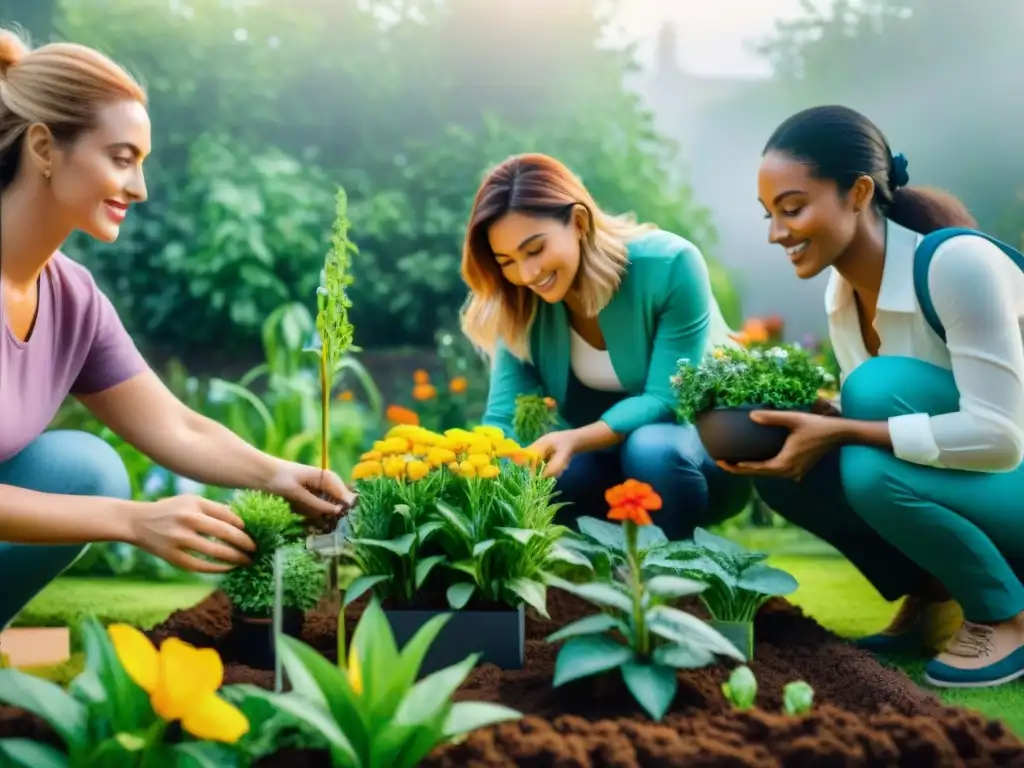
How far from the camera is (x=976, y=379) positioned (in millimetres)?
2385

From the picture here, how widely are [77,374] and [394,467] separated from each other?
0.93 meters

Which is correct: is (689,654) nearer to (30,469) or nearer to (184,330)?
(30,469)

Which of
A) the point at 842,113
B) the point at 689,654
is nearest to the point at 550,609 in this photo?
the point at 689,654

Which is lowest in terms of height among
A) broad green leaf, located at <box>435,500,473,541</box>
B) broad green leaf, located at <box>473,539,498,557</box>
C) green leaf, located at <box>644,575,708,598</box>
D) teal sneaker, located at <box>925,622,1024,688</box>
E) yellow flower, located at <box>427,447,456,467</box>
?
teal sneaker, located at <box>925,622,1024,688</box>

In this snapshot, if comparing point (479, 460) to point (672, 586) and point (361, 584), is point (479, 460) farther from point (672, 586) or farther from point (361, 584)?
point (672, 586)

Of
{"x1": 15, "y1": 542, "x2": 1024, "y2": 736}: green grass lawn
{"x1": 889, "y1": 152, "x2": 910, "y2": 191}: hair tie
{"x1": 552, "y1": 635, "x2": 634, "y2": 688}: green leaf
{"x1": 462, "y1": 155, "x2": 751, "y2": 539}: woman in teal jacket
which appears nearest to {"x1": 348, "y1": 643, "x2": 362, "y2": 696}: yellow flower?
{"x1": 552, "y1": 635, "x2": 634, "y2": 688}: green leaf

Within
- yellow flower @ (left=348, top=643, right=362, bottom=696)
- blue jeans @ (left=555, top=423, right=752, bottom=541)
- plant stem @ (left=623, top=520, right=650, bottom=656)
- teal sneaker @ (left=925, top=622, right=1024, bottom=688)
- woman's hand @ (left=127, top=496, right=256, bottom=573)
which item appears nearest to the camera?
yellow flower @ (left=348, top=643, right=362, bottom=696)

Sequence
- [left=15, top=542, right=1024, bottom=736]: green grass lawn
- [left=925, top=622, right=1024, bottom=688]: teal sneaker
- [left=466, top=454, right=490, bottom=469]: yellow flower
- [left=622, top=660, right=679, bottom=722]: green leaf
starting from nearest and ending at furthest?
[left=622, top=660, right=679, bottom=722]: green leaf
[left=466, top=454, right=490, bottom=469]: yellow flower
[left=925, top=622, right=1024, bottom=688]: teal sneaker
[left=15, top=542, right=1024, bottom=736]: green grass lawn

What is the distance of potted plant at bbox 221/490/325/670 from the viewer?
6.97 ft

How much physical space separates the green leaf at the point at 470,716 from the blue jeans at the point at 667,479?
4.16ft

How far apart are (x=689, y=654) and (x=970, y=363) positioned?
1.07 meters

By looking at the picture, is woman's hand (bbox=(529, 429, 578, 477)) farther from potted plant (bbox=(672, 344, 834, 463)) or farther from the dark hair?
the dark hair

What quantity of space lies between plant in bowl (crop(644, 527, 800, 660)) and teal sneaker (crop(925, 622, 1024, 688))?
1.76 ft

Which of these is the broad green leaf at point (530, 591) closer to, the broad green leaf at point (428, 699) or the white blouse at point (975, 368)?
the broad green leaf at point (428, 699)
